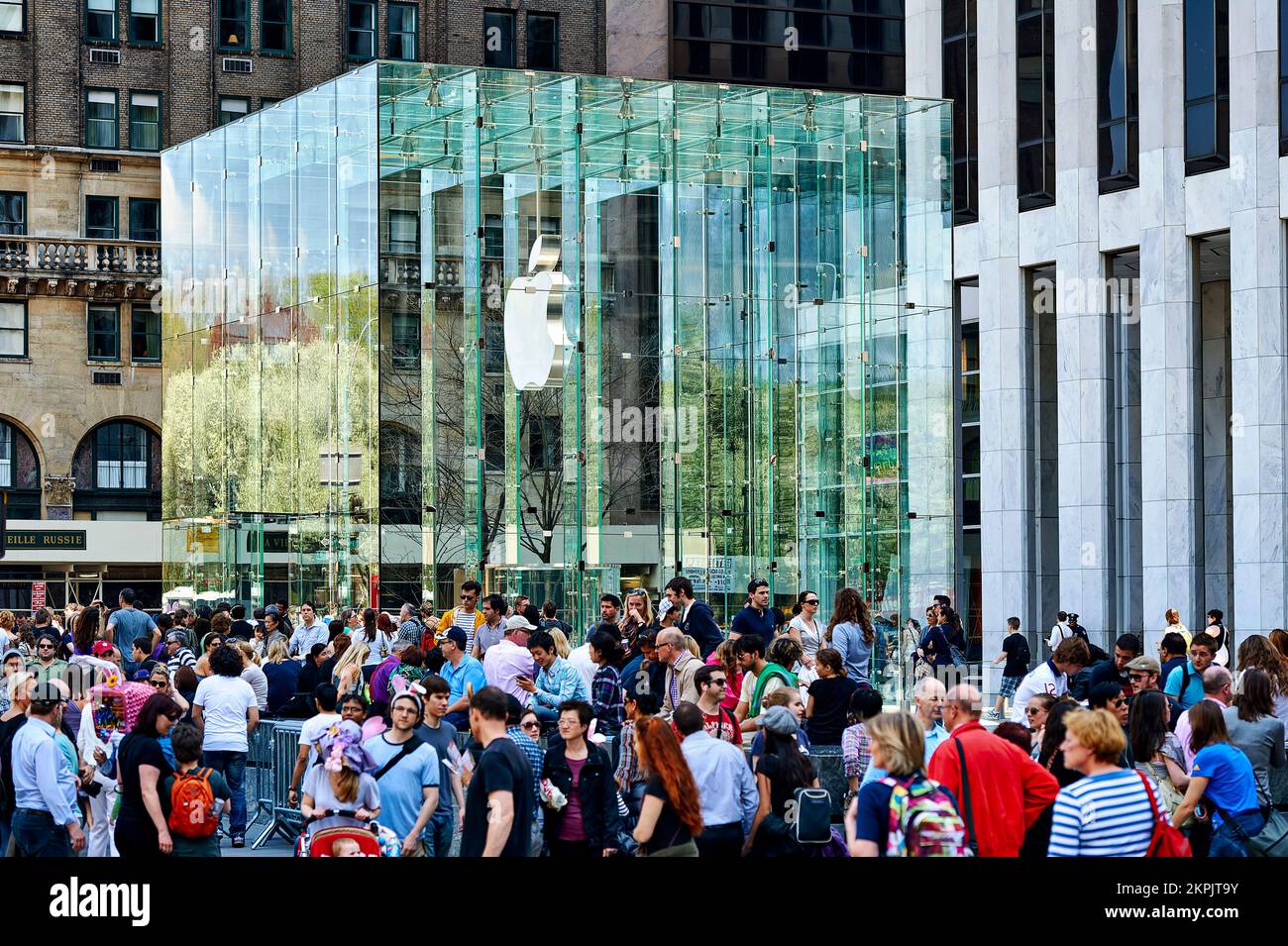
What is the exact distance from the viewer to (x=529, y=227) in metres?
29.3

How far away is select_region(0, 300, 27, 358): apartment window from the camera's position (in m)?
54.8

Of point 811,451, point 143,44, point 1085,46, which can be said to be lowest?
point 811,451

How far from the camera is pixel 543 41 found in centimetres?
5938

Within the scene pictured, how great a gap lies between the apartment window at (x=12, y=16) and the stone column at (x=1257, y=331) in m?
35.0

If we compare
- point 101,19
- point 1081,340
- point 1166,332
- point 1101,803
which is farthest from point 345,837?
point 101,19

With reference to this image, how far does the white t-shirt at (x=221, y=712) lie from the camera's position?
51.9 ft

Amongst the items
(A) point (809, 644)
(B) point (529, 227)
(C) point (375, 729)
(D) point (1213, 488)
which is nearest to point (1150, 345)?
(D) point (1213, 488)

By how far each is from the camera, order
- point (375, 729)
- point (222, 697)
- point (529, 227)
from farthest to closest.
Result: point (529, 227) → point (222, 697) → point (375, 729)

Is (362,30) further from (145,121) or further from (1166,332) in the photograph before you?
(1166,332)

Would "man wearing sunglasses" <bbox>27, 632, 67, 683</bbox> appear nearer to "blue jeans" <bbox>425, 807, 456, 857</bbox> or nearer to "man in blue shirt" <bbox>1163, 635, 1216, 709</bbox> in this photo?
"blue jeans" <bbox>425, 807, 456, 857</bbox>

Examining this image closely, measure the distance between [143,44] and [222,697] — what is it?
44.1m

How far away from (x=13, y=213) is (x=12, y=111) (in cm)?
289

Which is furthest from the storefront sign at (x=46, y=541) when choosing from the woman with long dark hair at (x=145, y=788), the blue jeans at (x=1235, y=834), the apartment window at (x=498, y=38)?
the blue jeans at (x=1235, y=834)
